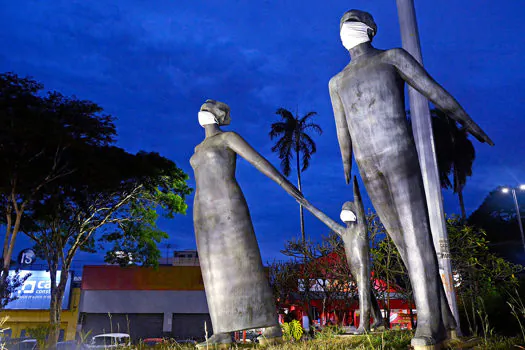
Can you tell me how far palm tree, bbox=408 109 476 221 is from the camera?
33375 mm

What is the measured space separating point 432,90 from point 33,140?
15.9 m

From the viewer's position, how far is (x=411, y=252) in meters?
3.14

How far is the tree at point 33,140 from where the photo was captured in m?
15.9

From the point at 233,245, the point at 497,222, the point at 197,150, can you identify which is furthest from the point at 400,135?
the point at 497,222

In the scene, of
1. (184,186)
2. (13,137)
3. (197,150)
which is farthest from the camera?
(184,186)

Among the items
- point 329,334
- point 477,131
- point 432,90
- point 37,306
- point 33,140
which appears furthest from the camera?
point 37,306

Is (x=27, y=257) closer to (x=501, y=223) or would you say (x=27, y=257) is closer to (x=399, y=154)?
(x=501, y=223)

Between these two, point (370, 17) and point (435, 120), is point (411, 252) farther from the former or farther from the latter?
point (435, 120)

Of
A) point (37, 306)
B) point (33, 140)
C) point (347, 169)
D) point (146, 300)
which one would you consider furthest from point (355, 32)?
point (37, 306)

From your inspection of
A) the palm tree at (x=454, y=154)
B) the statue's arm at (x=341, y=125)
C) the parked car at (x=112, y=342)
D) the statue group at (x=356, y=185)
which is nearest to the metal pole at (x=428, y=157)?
the statue group at (x=356, y=185)

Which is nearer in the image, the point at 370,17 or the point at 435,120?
the point at 370,17

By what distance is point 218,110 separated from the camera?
16.3ft

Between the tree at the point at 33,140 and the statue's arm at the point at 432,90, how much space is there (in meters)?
15.1

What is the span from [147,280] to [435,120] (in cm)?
2319
